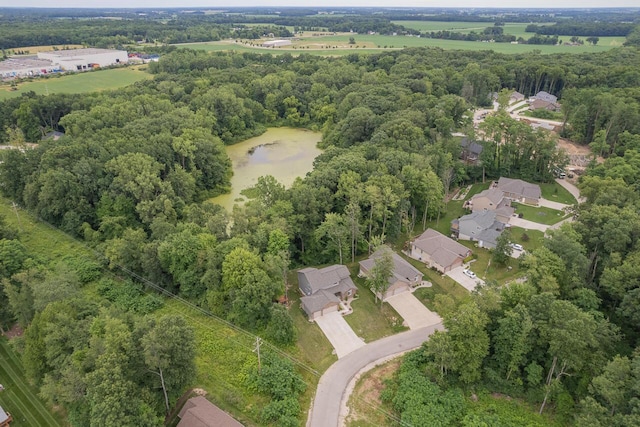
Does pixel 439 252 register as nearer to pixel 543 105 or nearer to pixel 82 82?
pixel 543 105

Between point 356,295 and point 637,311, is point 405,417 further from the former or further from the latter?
point 637,311

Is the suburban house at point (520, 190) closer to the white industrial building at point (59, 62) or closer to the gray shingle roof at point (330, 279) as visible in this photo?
the gray shingle roof at point (330, 279)

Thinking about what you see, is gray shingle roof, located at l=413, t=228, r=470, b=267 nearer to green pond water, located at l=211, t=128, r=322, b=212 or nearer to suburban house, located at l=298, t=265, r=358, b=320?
suburban house, located at l=298, t=265, r=358, b=320

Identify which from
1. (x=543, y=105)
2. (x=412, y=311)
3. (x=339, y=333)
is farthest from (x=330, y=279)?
(x=543, y=105)

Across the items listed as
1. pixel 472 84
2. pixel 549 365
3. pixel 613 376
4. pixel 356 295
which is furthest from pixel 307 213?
pixel 472 84

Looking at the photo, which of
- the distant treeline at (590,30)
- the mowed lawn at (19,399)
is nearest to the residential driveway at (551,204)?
the mowed lawn at (19,399)
